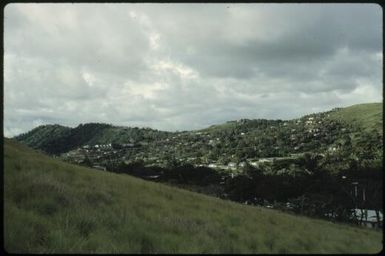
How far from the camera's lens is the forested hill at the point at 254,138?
10656 cm

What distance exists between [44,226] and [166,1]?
158 inches

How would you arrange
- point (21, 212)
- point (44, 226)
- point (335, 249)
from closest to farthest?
1. point (335, 249)
2. point (44, 226)
3. point (21, 212)

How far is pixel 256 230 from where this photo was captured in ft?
23.5

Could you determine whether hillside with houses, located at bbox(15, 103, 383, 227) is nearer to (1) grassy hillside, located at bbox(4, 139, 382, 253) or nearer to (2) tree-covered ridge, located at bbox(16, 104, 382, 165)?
(2) tree-covered ridge, located at bbox(16, 104, 382, 165)

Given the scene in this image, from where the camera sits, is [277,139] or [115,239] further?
[277,139]

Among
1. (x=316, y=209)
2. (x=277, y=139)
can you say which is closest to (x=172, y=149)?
(x=277, y=139)

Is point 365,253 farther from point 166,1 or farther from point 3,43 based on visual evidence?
point 3,43

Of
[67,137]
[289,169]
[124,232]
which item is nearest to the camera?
[124,232]

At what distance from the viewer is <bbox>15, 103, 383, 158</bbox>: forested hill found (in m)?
107

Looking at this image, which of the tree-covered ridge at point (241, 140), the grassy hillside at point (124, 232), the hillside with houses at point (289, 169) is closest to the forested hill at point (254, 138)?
the tree-covered ridge at point (241, 140)

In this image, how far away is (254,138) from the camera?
150 m

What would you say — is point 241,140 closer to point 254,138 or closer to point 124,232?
point 254,138

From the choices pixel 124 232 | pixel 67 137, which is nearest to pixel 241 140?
pixel 67 137

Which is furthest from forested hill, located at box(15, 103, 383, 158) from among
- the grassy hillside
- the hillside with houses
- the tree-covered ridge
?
the grassy hillside
